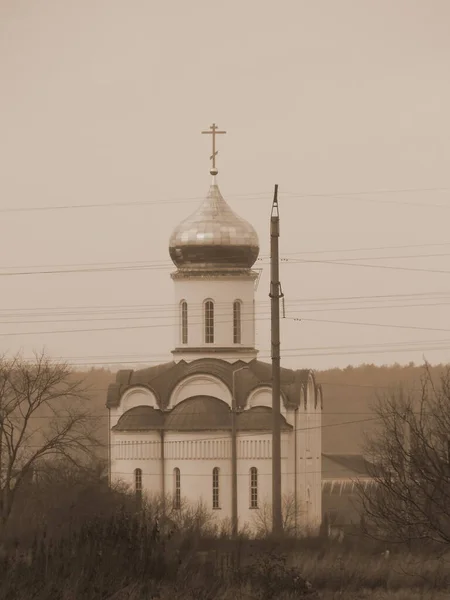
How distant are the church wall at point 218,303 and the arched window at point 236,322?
3.2 inches

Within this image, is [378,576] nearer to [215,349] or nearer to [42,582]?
[42,582]

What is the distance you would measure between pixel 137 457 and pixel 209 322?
3.84m

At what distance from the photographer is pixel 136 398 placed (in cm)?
4538

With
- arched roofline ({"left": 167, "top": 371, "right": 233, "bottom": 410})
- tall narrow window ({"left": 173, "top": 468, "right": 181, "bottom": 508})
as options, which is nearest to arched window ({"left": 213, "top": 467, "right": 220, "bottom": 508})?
tall narrow window ({"left": 173, "top": 468, "right": 181, "bottom": 508})

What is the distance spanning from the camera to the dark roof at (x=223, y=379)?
1745 inches

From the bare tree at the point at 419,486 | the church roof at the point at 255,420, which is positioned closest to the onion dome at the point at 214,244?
the church roof at the point at 255,420

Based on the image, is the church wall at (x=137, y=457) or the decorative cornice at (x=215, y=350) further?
the decorative cornice at (x=215, y=350)

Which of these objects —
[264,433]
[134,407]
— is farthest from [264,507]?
[134,407]

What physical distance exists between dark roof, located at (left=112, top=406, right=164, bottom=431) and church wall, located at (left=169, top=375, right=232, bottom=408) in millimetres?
540

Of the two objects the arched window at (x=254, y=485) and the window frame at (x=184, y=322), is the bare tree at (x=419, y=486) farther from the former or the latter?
the window frame at (x=184, y=322)

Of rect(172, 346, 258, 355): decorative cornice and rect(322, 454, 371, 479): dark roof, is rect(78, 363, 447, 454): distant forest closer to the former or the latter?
rect(322, 454, 371, 479): dark roof

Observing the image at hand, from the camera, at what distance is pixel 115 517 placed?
18.6 m

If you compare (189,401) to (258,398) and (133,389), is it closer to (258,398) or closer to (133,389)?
(258,398)

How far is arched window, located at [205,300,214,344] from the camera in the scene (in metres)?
45.0
